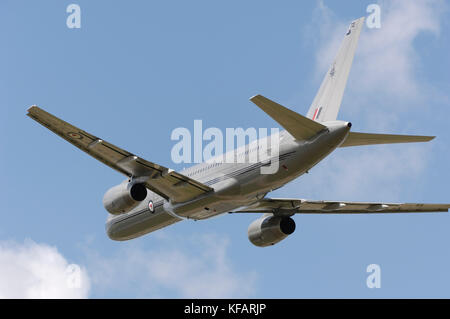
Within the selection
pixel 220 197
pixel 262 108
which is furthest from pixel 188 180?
pixel 262 108

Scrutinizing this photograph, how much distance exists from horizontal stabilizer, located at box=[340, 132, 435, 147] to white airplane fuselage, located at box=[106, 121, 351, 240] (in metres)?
1.05

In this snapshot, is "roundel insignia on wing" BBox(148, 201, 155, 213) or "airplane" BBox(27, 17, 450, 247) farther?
"roundel insignia on wing" BBox(148, 201, 155, 213)

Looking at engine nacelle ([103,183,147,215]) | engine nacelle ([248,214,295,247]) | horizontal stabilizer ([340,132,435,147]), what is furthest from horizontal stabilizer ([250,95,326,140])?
engine nacelle ([248,214,295,247])

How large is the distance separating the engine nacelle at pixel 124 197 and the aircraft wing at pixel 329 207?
708 centimetres

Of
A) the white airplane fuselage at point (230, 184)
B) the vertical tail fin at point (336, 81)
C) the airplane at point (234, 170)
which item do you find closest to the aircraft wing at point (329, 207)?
the airplane at point (234, 170)

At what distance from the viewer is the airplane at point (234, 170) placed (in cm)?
3209

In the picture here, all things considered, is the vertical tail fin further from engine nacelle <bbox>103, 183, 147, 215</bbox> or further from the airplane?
engine nacelle <bbox>103, 183, 147, 215</bbox>

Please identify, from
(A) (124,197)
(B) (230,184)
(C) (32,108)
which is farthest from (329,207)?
(C) (32,108)

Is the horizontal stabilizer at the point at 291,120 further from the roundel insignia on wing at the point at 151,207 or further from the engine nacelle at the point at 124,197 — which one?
the roundel insignia on wing at the point at 151,207

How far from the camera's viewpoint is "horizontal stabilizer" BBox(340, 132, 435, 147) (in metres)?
31.5

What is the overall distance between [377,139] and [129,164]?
10.5m

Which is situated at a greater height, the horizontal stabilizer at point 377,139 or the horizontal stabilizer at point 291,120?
the horizontal stabilizer at point 291,120

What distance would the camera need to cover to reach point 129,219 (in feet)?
131
